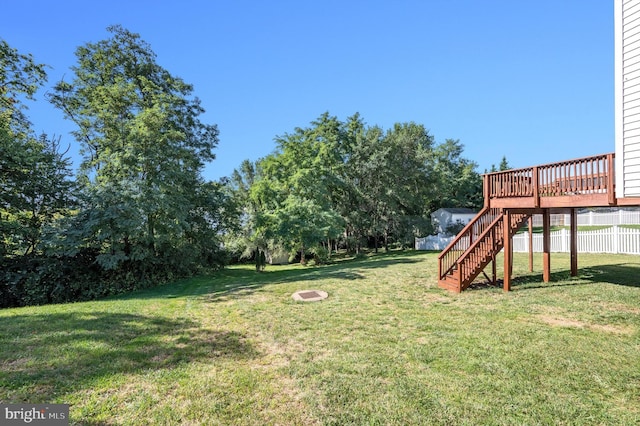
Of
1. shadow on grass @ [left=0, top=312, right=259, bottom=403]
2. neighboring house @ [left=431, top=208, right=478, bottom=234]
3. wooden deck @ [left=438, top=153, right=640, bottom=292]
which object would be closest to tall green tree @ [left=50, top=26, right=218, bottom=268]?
shadow on grass @ [left=0, top=312, right=259, bottom=403]

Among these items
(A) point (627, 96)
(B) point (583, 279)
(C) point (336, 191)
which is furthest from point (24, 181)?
(B) point (583, 279)

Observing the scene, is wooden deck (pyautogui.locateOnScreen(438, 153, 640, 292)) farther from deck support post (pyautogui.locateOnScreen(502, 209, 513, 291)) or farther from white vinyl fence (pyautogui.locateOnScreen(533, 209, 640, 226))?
white vinyl fence (pyautogui.locateOnScreen(533, 209, 640, 226))

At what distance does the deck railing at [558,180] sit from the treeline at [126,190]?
32.6 feet

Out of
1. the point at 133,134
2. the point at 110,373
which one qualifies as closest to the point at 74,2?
the point at 133,134

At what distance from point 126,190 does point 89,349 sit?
7585mm

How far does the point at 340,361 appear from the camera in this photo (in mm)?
3607

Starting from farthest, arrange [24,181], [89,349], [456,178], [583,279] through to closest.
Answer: [456,178]
[24,181]
[583,279]
[89,349]

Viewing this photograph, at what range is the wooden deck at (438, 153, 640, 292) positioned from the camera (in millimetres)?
5906

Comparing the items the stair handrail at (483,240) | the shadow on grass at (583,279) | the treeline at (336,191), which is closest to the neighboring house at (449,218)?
the treeline at (336,191)

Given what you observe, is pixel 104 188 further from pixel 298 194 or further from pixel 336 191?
pixel 336 191

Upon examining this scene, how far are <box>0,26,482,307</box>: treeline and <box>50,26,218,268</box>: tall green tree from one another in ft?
0.17

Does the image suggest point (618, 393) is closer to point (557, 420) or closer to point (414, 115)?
point (557, 420)

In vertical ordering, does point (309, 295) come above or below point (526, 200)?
below

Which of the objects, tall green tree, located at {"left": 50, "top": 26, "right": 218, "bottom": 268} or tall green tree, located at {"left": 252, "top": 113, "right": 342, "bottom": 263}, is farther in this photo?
tall green tree, located at {"left": 252, "top": 113, "right": 342, "bottom": 263}
